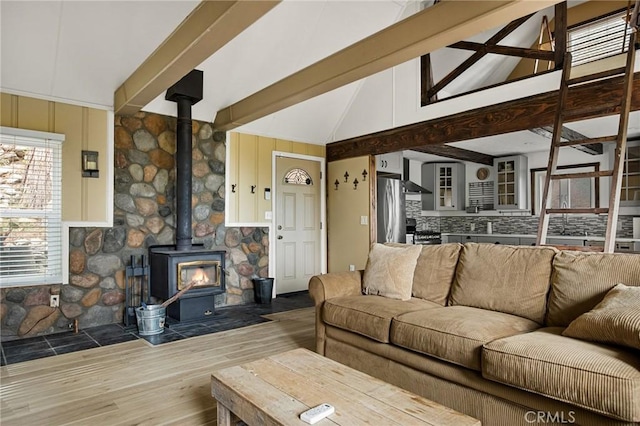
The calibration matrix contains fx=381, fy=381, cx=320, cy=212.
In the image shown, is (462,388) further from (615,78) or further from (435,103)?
(435,103)

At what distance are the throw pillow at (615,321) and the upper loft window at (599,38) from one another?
2.98 meters

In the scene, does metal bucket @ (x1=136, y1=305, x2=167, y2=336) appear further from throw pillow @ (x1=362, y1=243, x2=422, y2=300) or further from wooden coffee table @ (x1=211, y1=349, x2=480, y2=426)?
wooden coffee table @ (x1=211, y1=349, x2=480, y2=426)

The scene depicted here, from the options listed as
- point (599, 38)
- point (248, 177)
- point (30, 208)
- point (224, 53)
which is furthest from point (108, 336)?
point (599, 38)

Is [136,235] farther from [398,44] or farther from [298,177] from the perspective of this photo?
[398,44]

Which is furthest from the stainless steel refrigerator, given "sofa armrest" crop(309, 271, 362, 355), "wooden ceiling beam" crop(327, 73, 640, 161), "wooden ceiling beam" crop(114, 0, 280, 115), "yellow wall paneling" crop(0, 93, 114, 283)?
"yellow wall paneling" crop(0, 93, 114, 283)

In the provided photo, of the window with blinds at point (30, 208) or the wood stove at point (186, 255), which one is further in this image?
the wood stove at point (186, 255)

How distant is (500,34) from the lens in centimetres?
454

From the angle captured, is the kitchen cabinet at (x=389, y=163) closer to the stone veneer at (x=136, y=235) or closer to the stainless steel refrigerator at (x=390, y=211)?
the stainless steel refrigerator at (x=390, y=211)

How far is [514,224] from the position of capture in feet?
24.3

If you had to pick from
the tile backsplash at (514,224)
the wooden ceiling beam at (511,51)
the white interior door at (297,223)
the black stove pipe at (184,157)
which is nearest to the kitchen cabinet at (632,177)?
the tile backsplash at (514,224)

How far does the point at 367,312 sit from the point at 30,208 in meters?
3.58

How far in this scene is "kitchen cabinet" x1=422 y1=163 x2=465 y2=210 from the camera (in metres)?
8.09

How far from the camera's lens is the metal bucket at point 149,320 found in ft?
12.7

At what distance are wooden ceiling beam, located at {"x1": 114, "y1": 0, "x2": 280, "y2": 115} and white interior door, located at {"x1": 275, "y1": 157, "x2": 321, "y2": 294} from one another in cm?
250
